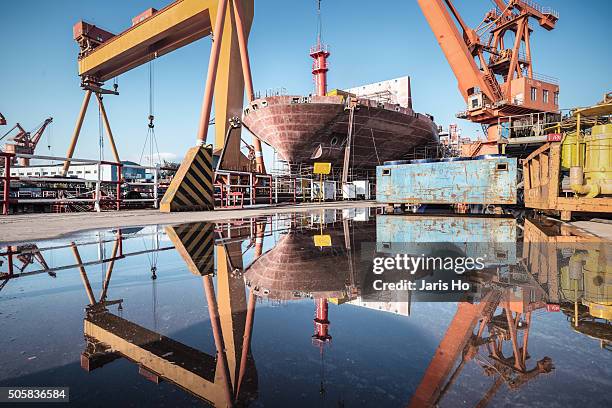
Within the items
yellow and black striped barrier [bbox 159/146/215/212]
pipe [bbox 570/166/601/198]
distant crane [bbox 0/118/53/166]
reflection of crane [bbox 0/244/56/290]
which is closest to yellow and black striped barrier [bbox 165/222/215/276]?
reflection of crane [bbox 0/244/56/290]

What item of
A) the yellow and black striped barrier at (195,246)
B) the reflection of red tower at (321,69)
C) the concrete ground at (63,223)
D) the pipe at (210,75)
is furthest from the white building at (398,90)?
the yellow and black striped barrier at (195,246)

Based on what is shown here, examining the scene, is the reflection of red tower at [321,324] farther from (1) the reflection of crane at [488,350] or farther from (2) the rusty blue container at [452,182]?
(2) the rusty blue container at [452,182]

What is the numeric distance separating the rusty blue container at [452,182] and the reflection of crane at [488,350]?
23.0 feet

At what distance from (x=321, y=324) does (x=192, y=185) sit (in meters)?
7.68

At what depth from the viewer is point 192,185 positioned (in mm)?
8266

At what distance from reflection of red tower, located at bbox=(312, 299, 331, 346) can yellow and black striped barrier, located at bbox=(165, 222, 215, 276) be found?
99cm

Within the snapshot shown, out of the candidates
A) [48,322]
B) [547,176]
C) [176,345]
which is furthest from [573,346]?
[547,176]

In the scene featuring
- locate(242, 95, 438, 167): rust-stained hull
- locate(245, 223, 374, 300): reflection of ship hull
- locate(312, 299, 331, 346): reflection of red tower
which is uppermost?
locate(242, 95, 438, 167): rust-stained hull

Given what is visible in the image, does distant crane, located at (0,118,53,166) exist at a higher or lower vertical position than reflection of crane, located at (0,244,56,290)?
higher

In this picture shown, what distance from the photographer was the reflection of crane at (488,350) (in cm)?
84

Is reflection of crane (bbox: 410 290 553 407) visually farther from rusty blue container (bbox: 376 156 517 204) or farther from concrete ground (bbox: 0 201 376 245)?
rusty blue container (bbox: 376 156 517 204)

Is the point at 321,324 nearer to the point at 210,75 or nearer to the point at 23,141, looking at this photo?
the point at 210,75

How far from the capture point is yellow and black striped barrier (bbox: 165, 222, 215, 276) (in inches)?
92.5

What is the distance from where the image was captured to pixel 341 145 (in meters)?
18.8
